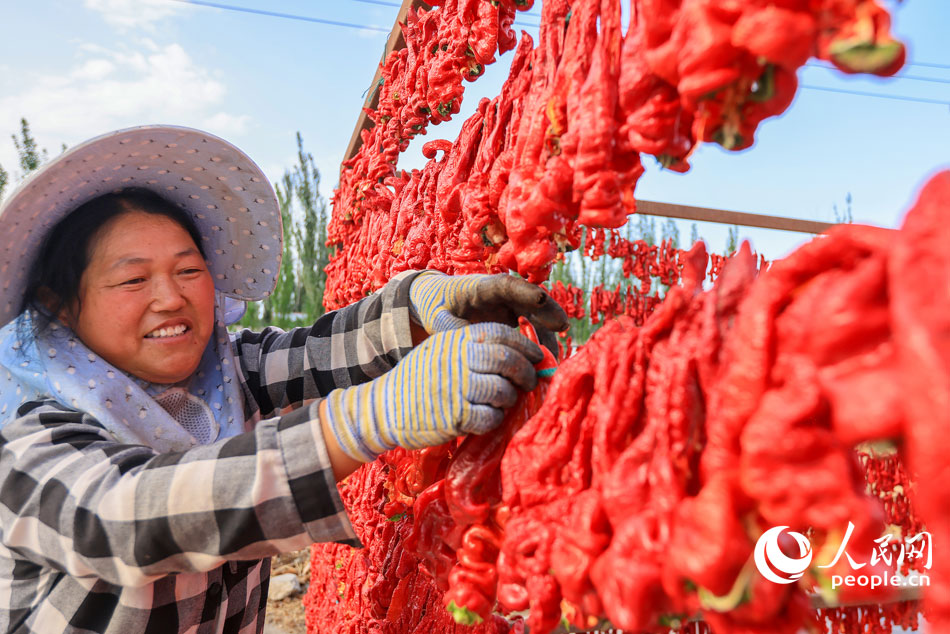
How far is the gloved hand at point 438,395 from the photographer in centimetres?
84

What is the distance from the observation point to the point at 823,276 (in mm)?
472

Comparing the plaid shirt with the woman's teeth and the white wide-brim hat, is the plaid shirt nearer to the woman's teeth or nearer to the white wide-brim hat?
the woman's teeth

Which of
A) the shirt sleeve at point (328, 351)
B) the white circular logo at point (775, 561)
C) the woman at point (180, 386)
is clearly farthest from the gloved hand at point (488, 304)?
the white circular logo at point (775, 561)

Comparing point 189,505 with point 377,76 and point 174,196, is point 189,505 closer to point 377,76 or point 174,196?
point 174,196

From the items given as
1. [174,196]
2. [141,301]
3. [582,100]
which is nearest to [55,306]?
[141,301]

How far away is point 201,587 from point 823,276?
51.2 inches

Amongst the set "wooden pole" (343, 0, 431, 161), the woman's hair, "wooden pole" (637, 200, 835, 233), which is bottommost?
the woman's hair

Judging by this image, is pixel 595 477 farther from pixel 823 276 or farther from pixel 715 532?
pixel 823 276

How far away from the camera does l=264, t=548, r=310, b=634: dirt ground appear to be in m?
4.25

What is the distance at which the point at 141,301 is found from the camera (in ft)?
4.17

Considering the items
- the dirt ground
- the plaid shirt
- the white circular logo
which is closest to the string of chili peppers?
the white circular logo

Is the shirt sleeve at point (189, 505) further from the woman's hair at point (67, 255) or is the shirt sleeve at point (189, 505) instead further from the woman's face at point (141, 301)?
the woman's hair at point (67, 255)

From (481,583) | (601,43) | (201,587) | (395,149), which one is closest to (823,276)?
(601,43)

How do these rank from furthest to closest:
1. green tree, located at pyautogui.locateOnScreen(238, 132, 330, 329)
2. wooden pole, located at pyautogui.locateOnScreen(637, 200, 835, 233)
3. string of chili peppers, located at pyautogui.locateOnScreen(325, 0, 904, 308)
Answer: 1. green tree, located at pyautogui.locateOnScreen(238, 132, 330, 329)
2. wooden pole, located at pyautogui.locateOnScreen(637, 200, 835, 233)
3. string of chili peppers, located at pyautogui.locateOnScreen(325, 0, 904, 308)
